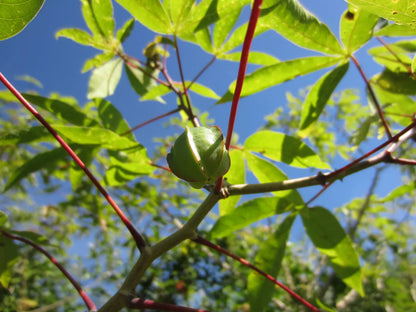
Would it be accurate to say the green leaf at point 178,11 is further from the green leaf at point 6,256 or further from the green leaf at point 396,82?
the green leaf at point 6,256

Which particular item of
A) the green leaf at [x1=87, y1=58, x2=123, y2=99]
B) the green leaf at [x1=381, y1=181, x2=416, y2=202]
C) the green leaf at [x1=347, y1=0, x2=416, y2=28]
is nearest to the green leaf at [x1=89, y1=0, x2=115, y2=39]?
the green leaf at [x1=87, y1=58, x2=123, y2=99]

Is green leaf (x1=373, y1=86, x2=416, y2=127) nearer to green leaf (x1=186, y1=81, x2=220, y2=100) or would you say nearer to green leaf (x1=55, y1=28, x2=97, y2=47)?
green leaf (x1=186, y1=81, x2=220, y2=100)

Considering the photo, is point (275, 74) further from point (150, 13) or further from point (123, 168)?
point (123, 168)

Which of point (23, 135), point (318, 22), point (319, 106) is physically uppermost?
point (318, 22)

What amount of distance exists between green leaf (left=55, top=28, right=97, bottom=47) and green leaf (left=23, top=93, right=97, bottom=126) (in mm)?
391

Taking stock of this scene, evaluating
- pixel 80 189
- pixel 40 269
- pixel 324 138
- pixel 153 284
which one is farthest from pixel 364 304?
pixel 40 269

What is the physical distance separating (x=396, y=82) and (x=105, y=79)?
4.28 feet

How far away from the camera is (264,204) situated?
117 cm

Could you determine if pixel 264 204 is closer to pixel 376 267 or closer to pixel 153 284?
pixel 153 284

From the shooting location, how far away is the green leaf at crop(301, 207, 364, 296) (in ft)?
3.70

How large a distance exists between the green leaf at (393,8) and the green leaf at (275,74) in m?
0.44

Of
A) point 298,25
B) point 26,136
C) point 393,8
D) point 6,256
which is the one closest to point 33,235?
point 6,256

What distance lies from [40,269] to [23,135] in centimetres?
341

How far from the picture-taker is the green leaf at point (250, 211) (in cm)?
116
